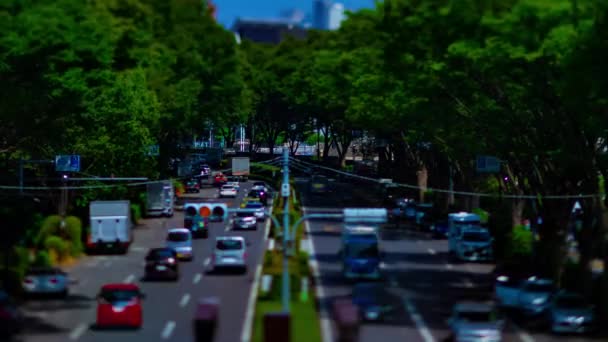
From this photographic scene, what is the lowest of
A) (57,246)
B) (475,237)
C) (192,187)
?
(57,246)

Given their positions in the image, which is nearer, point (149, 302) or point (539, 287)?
point (539, 287)

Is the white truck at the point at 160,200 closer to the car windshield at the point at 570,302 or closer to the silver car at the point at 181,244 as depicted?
the silver car at the point at 181,244

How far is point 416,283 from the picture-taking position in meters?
56.0

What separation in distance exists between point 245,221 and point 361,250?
83.9 feet

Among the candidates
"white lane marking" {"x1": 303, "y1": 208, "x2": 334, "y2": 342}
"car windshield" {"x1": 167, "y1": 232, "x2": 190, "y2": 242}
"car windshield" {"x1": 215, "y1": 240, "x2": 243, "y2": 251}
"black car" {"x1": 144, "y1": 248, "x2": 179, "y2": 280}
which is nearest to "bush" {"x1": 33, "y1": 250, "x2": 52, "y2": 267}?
"black car" {"x1": 144, "y1": 248, "x2": 179, "y2": 280}

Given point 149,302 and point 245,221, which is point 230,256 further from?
point 245,221

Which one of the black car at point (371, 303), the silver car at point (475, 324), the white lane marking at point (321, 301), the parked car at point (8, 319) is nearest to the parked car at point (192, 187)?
the white lane marking at point (321, 301)

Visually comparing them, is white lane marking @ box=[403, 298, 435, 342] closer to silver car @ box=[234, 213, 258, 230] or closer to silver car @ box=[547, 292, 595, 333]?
silver car @ box=[547, 292, 595, 333]

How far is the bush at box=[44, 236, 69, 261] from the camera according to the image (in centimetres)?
6266

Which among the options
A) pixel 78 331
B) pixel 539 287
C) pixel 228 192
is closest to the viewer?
pixel 78 331

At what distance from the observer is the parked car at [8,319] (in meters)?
38.6

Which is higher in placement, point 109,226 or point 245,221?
point 109,226

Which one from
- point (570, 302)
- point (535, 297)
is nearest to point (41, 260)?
point (535, 297)

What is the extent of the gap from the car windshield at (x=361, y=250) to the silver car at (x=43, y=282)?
14.9 metres
